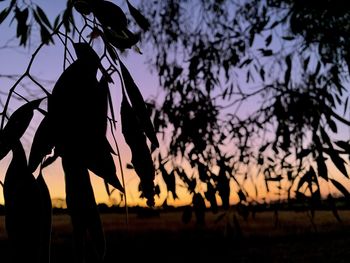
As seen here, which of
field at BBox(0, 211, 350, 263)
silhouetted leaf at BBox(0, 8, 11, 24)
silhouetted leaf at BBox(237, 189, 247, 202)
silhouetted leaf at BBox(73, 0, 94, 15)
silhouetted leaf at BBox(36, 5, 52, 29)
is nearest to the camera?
silhouetted leaf at BBox(73, 0, 94, 15)

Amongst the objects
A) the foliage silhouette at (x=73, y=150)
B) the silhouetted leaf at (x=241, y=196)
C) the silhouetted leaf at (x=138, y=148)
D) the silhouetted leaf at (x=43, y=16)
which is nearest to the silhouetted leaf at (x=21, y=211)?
the foliage silhouette at (x=73, y=150)

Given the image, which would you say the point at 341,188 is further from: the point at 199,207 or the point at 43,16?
the point at 43,16

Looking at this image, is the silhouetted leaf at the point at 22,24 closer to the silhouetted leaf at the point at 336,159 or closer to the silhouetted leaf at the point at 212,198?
the silhouetted leaf at the point at 212,198

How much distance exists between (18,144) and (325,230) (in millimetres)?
12379

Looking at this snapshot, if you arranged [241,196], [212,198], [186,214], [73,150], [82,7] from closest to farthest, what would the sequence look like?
[73,150] < [82,7] < [212,198] < [186,214] < [241,196]

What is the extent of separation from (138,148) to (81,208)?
0.48ft

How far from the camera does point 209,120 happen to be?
2.77 m

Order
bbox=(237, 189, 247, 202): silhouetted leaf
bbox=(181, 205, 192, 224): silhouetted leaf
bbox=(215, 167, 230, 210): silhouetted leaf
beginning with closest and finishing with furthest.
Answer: bbox=(215, 167, 230, 210): silhouetted leaf
bbox=(181, 205, 192, 224): silhouetted leaf
bbox=(237, 189, 247, 202): silhouetted leaf

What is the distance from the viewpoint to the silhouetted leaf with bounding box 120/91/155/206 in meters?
0.73

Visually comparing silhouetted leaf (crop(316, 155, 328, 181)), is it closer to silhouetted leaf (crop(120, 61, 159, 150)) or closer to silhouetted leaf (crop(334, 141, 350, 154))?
silhouetted leaf (crop(334, 141, 350, 154))

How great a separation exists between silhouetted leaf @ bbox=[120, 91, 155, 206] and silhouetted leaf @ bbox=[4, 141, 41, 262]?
16cm

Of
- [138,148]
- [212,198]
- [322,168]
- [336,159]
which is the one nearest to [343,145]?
[322,168]

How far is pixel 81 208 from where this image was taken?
2.14ft

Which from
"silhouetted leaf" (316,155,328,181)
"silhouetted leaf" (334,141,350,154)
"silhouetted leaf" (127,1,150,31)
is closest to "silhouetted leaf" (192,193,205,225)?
"silhouetted leaf" (316,155,328,181)
